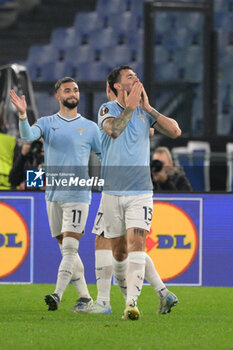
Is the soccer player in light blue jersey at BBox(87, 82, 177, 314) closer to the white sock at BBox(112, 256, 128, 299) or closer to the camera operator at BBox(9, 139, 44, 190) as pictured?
the white sock at BBox(112, 256, 128, 299)

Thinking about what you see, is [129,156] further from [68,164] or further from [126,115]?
[68,164]

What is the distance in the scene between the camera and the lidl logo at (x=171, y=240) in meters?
11.0

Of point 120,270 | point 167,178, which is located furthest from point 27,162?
point 120,270

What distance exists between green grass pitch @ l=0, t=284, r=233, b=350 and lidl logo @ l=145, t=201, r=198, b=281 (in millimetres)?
789

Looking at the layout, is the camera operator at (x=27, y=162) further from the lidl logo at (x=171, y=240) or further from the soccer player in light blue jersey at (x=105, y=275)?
the soccer player in light blue jersey at (x=105, y=275)

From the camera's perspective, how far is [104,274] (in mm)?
8453

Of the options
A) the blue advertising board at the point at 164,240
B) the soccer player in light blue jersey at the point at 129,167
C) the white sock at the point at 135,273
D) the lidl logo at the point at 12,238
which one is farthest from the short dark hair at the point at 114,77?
the lidl logo at the point at 12,238

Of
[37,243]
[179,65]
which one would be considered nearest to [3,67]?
[179,65]

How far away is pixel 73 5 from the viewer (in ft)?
46.3

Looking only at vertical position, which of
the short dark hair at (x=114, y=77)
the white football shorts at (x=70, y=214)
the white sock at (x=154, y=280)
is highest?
the short dark hair at (x=114, y=77)

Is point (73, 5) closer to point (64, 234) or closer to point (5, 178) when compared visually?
point (5, 178)

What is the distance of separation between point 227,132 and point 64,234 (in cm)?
582

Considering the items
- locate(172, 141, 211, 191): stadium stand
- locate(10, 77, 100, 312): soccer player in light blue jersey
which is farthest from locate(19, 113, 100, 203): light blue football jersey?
locate(172, 141, 211, 191): stadium stand

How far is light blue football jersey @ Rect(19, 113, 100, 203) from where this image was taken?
8.77 metres
